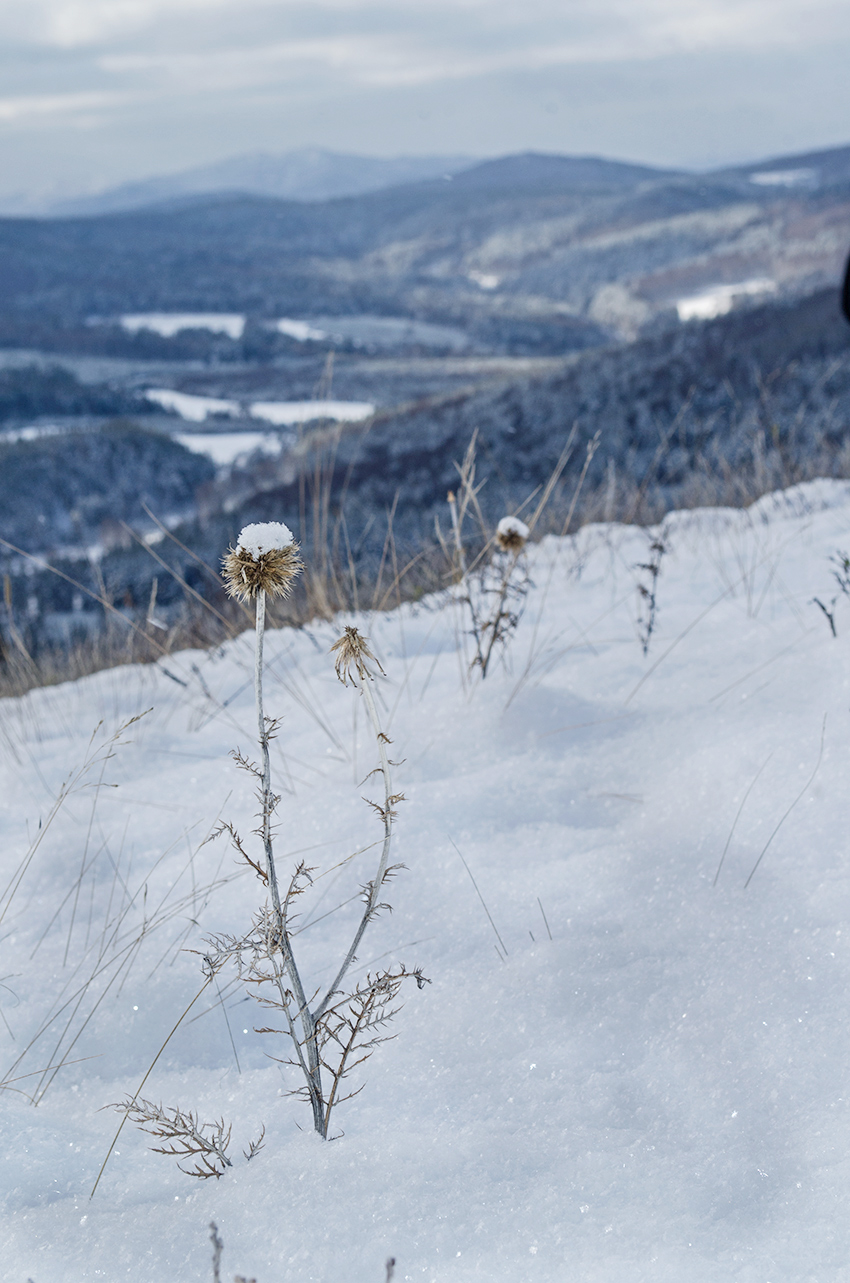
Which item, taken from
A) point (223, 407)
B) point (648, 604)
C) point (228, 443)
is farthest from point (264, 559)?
point (223, 407)

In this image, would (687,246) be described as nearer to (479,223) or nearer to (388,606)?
(479,223)

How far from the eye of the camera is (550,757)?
5.75 feet

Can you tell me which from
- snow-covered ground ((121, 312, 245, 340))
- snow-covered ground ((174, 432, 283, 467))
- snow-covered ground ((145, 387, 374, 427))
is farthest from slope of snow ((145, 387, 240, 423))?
snow-covered ground ((121, 312, 245, 340))

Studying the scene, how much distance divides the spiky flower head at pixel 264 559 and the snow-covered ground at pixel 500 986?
0.60m

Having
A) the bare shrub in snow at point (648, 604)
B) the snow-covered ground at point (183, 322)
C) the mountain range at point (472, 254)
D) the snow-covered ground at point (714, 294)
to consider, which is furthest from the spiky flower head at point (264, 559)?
the snow-covered ground at point (183, 322)

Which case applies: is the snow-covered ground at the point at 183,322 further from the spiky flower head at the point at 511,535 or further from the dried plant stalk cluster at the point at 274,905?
the dried plant stalk cluster at the point at 274,905

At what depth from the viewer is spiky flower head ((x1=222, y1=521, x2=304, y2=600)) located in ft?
2.69

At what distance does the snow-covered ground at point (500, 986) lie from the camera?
878mm

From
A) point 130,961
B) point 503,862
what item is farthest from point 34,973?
point 503,862

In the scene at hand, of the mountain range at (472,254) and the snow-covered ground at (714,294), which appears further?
the mountain range at (472,254)

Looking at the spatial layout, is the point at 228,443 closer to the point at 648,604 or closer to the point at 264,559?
the point at 648,604

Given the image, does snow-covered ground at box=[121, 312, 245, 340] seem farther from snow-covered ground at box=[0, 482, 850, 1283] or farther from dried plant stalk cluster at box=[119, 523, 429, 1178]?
dried plant stalk cluster at box=[119, 523, 429, 1178]

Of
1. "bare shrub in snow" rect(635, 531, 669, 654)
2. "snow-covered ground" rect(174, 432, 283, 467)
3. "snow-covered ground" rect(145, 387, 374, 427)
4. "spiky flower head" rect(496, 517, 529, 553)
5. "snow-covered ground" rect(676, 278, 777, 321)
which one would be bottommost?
"snow-covered ground" rect(174, 432, 283, 467)

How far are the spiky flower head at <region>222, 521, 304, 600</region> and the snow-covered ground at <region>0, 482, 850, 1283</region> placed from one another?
60cm
